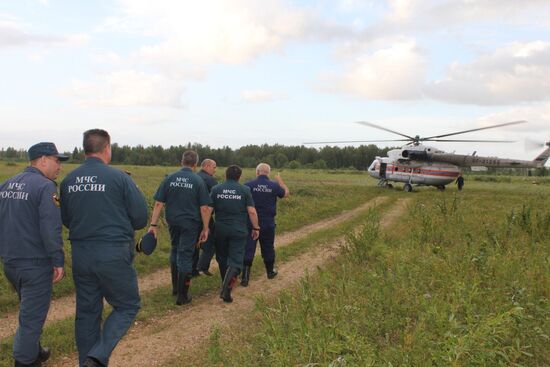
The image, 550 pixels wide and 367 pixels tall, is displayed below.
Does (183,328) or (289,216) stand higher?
(289,216)

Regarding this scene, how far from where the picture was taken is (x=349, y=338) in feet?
13.7

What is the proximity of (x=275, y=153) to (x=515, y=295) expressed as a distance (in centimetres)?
13087

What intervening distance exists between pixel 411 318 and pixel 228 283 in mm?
3233

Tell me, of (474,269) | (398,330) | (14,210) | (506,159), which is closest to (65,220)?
(14,210)

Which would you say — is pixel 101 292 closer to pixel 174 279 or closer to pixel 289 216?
pixel 174 279

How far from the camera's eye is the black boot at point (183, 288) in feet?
23.4

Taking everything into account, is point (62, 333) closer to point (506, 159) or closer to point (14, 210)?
point (14, 210)

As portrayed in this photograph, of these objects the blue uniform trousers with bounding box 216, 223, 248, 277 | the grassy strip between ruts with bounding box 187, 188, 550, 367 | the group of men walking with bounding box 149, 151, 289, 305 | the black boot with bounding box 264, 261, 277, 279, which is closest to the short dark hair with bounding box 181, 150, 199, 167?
the group of men walking with bounding box 149, 151, 289, 305

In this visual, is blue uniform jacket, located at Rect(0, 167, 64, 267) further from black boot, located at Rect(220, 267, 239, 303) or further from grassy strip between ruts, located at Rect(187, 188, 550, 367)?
black boot, located at Rect(220, 267, 239, 303)

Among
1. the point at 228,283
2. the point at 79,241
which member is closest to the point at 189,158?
the point at 228,283

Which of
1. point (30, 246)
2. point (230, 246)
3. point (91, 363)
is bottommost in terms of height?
point (91, 363)

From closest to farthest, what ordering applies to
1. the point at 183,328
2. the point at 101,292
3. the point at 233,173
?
the point at 101,292 < the point at 183,328 < the point at 233,173

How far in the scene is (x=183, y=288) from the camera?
7.14 metres

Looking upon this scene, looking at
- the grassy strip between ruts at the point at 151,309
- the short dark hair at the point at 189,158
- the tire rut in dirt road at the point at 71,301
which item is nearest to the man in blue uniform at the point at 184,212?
the short dark hair at the point at 189,158
